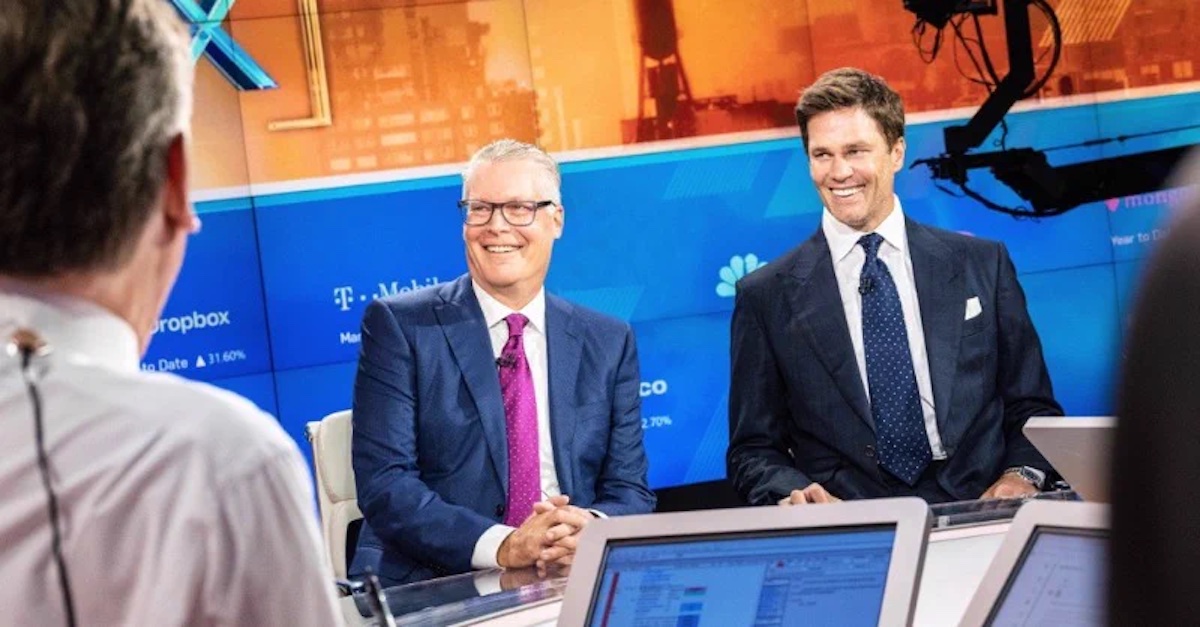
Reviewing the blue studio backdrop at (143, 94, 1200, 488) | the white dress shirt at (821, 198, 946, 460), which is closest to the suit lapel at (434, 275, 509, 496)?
the white dress shirt at (821, 198, 946, 460)

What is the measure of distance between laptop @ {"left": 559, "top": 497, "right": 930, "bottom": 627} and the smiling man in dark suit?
1.59 m

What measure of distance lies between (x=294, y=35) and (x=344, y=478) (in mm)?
2158

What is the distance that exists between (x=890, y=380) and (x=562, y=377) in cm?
72

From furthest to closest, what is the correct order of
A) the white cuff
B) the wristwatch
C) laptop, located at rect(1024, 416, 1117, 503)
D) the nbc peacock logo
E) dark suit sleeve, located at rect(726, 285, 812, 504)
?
the nbc peacock logo
dark suit sleeve, located at rect(726, 285, 812, 504)
the wristwatch
the white cuff
laptop, located at rect(1024, 416, 1117, 503)

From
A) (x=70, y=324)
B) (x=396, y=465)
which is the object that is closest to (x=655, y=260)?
(x=396, y=465)

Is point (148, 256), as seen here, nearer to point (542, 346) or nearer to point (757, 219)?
point (542, 346)

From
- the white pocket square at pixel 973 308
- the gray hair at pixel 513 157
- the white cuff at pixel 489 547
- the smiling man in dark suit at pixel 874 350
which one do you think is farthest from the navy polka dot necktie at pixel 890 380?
the white cuff at pixel 489 547

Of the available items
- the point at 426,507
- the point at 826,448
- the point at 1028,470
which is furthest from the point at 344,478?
the point at 1028,470

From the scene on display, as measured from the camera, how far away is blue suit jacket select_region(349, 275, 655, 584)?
3.19 metres

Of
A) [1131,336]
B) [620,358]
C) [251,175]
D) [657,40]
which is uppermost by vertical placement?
[657,40]

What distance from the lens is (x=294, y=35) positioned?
16.8ft

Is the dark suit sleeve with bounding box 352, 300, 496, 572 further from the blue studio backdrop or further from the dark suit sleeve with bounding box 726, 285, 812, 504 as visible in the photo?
the blue studio backdrop

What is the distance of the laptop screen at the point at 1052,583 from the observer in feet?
4.84

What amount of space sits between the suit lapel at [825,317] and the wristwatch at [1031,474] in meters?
0.31
